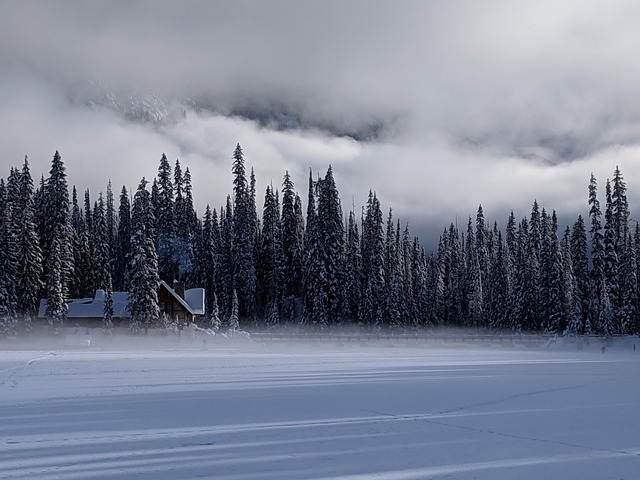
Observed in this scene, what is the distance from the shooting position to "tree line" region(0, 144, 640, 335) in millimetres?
62281

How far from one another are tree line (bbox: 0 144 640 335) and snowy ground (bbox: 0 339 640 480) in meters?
39.8

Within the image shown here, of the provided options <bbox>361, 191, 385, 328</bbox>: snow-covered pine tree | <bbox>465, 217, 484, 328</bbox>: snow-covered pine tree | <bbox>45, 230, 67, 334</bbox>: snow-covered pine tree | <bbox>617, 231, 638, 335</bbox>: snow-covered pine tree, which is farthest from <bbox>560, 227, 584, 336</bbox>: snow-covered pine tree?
<bbox>45, 230, 67, 334</bbox>: snow-covered pine tree

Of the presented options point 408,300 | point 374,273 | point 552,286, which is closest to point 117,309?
point 374,273

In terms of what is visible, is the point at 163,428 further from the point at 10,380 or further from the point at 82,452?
the point at 10,380

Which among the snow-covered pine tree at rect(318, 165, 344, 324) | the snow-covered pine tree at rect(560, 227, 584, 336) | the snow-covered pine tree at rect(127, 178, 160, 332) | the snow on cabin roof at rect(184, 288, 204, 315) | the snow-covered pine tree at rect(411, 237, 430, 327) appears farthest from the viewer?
the snow-covered pine tree at rect(411, 237, 430, 327)

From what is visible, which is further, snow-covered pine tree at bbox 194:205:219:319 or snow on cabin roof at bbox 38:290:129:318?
snow-covered pine tree at bbox 194:205:219:319

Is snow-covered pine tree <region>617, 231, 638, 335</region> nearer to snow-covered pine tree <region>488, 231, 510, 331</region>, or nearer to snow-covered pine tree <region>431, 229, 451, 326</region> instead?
snow-covered pine tree <region>488, 231, 510, 331</region>

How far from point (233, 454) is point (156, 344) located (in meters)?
43.6

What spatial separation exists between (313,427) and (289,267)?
7361cm

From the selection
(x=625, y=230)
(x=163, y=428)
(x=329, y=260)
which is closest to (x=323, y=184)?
(x=329, y=260)

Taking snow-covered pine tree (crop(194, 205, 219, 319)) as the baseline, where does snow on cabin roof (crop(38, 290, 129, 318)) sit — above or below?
below

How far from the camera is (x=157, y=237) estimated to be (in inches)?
3243

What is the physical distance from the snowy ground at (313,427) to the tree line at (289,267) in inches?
1569

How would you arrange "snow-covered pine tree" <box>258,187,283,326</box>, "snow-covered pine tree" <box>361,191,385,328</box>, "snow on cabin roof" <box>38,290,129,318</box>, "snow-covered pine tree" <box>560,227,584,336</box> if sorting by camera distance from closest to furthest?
"snow on cabin roof" <box>38,290,129,318</box> → "snow-covered pine tree" <box>560,227,584,336</box> → "snow-covered pine tree" <box>361,191,385,328</box> → "snow-covered pine tree" <box>258,187,283,326</box>
